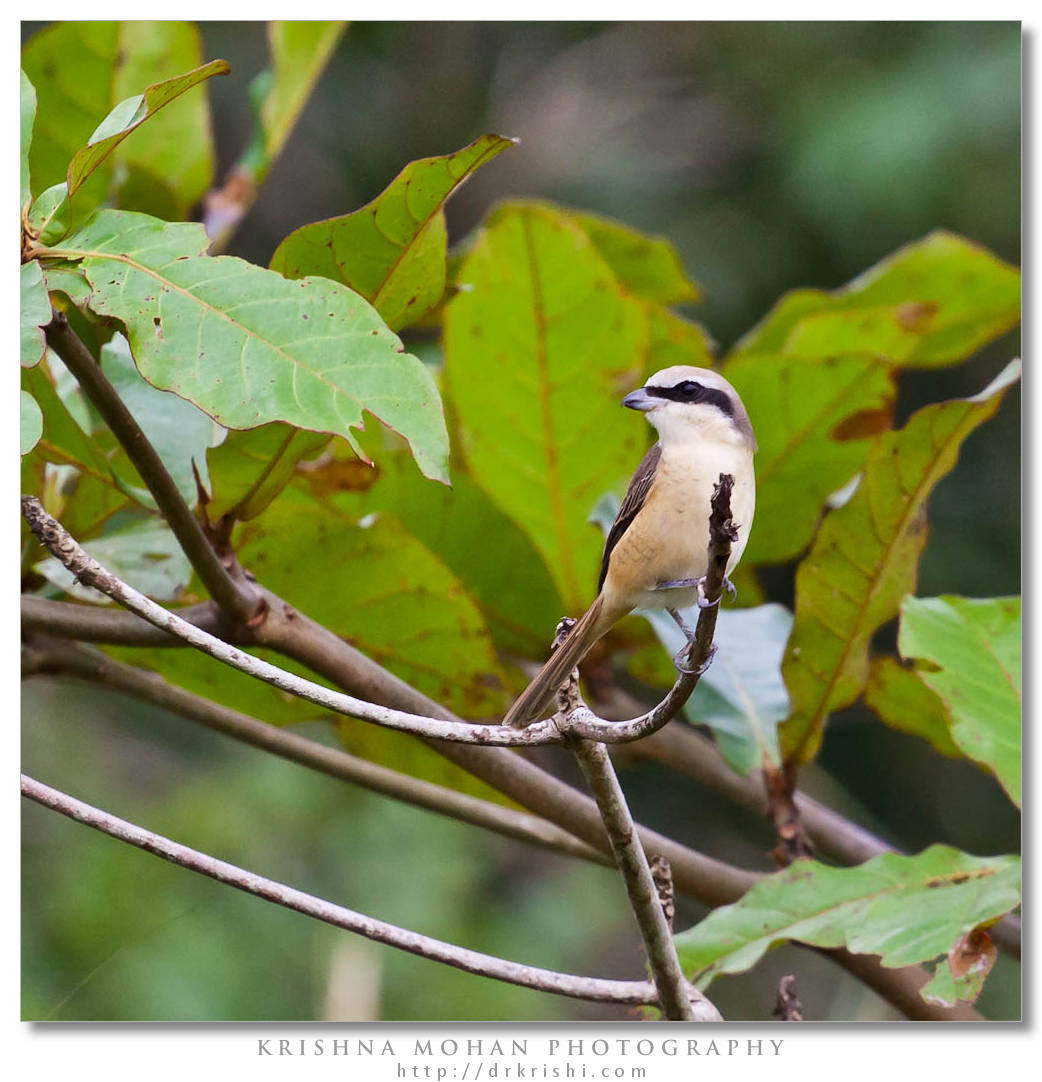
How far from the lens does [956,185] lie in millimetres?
2266

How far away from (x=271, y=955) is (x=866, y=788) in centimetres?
108

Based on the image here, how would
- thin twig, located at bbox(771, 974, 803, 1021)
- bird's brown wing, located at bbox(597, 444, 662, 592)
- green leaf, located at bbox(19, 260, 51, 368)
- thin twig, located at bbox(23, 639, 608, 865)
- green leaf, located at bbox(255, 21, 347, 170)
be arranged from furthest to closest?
green leaf, located at bbox(255, 21, 347, 170) < thin twig, located at bbox(23, 639, 608, 865) < thin twig, located at bbox(771, 974, 803, 1021) < bird's brown wing, located at bbox(597, 444, 662, 592) < green leaf, located at bbox(19, 260, 51, 368)

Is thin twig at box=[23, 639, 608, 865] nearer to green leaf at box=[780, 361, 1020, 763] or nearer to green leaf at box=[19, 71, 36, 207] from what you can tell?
green leaf at box=[780, 361, 1020, 763]

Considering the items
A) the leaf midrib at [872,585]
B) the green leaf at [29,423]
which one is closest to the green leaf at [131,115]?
the green leaf at [29,423]

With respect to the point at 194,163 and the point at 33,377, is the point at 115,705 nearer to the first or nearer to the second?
the point at 194,163

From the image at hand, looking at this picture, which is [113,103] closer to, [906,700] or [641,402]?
[641,402]

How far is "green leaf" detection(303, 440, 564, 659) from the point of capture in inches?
45.8

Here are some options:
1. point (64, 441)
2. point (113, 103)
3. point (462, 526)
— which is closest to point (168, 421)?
point (64, 441)

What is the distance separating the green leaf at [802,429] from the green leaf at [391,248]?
35cm

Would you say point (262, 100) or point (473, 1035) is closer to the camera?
point (473, 1035)

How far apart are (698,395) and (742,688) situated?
37cm

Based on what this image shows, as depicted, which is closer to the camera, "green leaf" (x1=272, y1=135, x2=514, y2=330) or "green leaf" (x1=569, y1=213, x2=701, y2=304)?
"green leaf" (x1=272, y1=135, x2=514, y2=330)

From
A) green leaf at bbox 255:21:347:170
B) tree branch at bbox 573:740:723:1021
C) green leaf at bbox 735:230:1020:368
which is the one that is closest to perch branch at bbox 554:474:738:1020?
tree branch at bbox 573:740:723:1021
